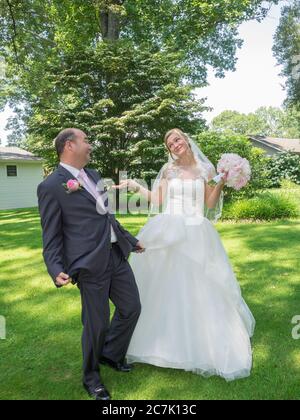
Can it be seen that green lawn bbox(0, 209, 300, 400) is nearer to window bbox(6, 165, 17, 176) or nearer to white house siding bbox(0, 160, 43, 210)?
white house siding bbox(0, 160, 43, 210)

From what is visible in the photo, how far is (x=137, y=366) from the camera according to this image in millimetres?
4410

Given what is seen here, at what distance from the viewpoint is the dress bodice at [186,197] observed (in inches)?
184

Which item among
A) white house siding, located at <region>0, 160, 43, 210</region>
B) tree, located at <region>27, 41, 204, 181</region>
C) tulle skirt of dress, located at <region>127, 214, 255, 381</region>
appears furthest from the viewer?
white house siding, located at <region>0, 160, 43, 210</region>

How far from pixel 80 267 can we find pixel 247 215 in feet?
33.9

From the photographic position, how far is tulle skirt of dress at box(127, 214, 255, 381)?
4.18 m

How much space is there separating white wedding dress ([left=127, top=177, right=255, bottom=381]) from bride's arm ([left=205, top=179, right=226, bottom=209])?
0.13 meters

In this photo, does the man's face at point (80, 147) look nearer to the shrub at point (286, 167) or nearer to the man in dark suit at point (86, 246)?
the man in dark suit at point (86, 246)

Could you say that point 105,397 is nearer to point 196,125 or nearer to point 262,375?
point 262,375

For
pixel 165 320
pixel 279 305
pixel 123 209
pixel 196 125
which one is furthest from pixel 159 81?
Answer: pixel 165 320

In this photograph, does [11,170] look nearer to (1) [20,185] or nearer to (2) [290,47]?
(1) [20,185]


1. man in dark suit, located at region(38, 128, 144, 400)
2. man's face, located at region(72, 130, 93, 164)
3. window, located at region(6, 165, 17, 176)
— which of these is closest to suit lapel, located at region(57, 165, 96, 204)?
man in dark suit, located at region(38, 128, 144, 400)

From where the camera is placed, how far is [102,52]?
20.1 m

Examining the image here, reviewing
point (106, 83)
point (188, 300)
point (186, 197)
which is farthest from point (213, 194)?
point (106, 83)

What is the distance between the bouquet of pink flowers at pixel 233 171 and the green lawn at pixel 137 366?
73.5 inches
